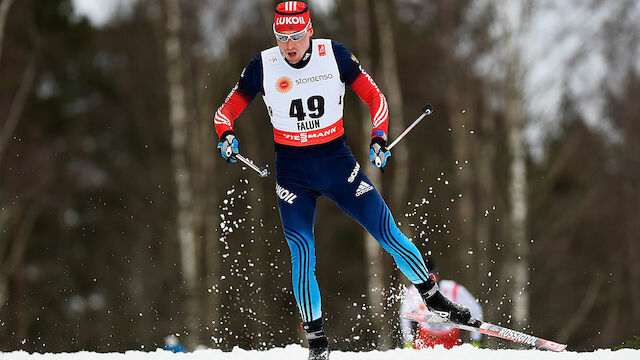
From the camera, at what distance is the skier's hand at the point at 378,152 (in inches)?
219

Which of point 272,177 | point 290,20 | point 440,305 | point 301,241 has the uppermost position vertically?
point 272,177

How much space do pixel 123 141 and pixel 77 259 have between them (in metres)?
3.52

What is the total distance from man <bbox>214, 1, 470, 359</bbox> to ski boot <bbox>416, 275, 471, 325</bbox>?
0.17 metres

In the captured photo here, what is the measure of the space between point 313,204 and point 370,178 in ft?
28.9

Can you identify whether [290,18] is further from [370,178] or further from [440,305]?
[370,178]

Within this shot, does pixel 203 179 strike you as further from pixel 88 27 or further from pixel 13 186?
pixel 88 27

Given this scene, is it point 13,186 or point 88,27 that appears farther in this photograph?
point 88,27

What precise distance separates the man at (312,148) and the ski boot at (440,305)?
17 cm

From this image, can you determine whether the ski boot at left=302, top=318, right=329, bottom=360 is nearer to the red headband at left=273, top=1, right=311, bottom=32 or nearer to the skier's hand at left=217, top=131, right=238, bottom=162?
the skier's hand at left=217, top=131, right=238, bottom=162

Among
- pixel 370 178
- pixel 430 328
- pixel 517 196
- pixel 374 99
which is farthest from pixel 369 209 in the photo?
pixel 370 178

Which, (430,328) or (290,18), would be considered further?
(430,328)

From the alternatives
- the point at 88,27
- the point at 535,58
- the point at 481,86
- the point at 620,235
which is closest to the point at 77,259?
the point at 88,27

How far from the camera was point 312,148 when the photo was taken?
572 cm

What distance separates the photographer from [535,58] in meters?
14.0
